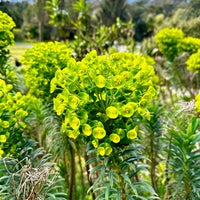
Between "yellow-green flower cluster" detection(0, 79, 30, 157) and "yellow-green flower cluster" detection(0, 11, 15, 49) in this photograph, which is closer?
"yellow-green flower cluster" detection(0, 79, 30, 157)

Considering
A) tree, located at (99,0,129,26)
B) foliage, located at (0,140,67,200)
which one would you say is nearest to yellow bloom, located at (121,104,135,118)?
foliage, located at (0,140,67,200)

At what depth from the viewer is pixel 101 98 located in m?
1.24

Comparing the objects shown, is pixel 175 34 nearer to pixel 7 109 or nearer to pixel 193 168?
pixel 193 168

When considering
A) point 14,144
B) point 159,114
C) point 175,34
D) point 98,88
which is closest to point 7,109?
point 14,144

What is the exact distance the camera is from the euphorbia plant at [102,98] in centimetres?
119

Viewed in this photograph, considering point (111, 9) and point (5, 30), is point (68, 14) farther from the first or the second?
point (111, 9)

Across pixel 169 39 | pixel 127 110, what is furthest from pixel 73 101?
pixel 169 39

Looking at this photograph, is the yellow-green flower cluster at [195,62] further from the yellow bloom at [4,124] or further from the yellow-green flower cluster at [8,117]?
the yellow bloom at [4,124]

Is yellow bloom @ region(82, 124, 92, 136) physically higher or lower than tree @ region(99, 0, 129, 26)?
higher

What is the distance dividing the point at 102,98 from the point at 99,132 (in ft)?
0.46

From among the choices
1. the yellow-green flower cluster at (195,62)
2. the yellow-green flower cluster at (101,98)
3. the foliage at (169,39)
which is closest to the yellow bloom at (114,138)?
the yellow-green flower cluster at (101,98)

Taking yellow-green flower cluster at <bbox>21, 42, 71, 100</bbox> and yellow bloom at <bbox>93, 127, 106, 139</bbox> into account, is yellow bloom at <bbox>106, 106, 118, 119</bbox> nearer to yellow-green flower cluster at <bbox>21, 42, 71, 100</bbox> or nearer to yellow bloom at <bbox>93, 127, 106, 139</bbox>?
yellow bloom at <bbox>93, 127, 106, 139</bbox>

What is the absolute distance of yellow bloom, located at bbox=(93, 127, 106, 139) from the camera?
1.20 meters

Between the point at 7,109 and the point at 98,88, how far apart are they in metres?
0.49
